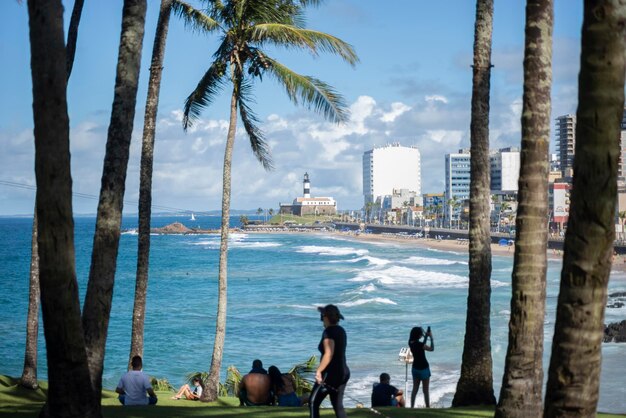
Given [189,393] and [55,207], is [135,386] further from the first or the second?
[55,207]

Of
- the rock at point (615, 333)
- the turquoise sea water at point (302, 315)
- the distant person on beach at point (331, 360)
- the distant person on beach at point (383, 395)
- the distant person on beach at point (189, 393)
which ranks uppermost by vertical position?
the distant person on beach at point (331, 360)

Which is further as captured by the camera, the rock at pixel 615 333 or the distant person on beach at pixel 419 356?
the rock at pixel 615 333

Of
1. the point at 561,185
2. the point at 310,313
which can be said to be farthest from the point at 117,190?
the point at 561,185

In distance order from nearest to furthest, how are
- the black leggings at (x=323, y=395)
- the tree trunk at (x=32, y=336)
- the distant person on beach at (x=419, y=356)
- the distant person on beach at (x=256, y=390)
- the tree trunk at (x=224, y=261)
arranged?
1. the black leggings at (x=323, y=395)
2. the distant person on beach at (x=256, y=390)
3. the distant person on beach at (x=419, y=356)
4. the tree trunk at (x=224, y=261)
5. the tree trunk at (x=32, y=336)

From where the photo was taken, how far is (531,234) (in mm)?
7262

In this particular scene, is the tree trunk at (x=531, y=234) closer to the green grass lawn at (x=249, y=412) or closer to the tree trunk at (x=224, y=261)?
the green grass lawn at (x=249, y=412)

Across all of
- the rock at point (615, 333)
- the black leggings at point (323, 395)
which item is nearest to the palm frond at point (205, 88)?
the black leggings at point (323, 395)

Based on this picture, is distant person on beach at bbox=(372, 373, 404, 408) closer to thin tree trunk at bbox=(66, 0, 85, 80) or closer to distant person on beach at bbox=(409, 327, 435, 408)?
distant person on beach at bbox=(409, 327, 435, 408)

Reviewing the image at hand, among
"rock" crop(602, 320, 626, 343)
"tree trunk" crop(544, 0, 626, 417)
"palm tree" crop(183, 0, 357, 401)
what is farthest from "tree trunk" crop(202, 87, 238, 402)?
"rock" crop(602, 320, 626, 343)

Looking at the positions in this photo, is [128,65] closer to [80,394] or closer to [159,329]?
[80,394]

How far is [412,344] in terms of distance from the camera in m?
11.9

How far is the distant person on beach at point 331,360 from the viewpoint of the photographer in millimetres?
7578

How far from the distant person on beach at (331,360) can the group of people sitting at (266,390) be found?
11.9 feet

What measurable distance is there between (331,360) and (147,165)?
7.81 m
